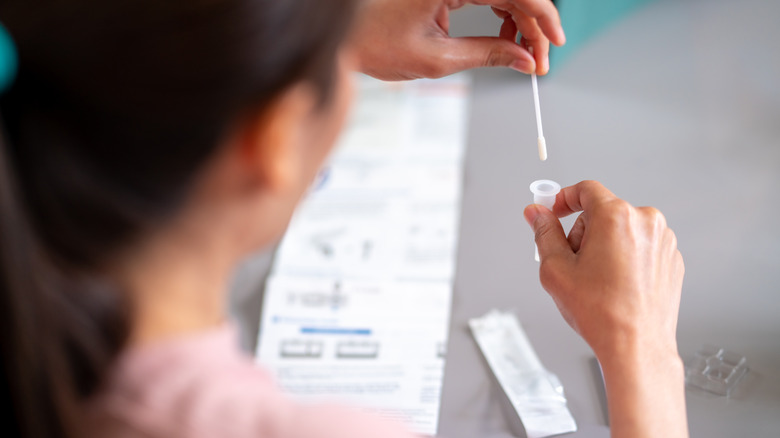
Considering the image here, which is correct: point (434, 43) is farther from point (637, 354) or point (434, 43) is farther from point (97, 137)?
point (97, 137)

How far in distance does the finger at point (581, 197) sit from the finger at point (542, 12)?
0.71 feet

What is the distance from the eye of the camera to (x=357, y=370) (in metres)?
0.89

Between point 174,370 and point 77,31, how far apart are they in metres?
0.20

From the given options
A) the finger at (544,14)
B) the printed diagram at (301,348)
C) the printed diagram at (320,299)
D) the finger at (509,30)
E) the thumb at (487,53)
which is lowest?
the printed diagram at (301,348)

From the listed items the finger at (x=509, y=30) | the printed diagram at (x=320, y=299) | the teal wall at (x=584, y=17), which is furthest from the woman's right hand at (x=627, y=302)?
the teal wall at (x=584, y=17)

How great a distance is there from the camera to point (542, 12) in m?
0.79

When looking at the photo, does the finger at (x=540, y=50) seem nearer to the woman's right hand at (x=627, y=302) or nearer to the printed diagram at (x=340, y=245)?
the woman's right hand at (x=627, y=302)

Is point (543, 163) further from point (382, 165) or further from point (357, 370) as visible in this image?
point (357, 370)

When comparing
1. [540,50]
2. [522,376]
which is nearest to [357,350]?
[522,376]

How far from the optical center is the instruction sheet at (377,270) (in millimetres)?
879

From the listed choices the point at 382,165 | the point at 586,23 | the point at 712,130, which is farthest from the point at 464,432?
the point at 586,23

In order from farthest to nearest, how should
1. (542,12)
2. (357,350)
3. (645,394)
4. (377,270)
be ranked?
(377,270)
(357,350)
(542,12)
(645,394)

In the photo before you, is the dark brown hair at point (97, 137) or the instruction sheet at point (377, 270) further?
the instruction sheet at point (377, 270)

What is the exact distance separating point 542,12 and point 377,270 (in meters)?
0.45
